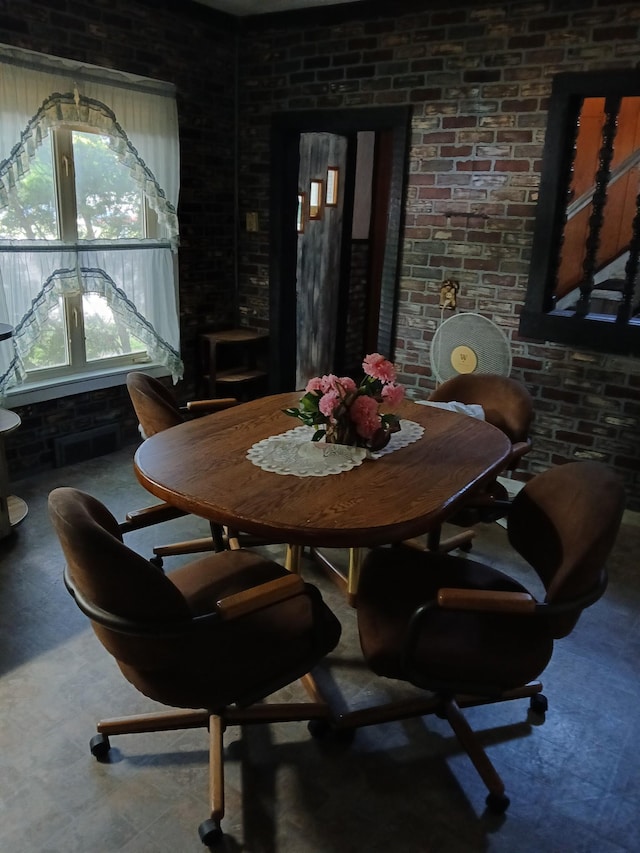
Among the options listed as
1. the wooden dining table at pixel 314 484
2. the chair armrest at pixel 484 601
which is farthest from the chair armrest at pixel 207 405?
the chair armrest at pixel 484 601

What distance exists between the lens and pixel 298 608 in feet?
6.05

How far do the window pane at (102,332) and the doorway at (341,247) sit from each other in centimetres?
105

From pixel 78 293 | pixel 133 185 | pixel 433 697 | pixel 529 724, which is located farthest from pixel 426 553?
pixel 133 185

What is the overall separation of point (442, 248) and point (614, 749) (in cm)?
272

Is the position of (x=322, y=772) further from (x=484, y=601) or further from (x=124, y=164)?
(x=124, y=164)

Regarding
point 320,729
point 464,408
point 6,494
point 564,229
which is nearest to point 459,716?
point 320,729

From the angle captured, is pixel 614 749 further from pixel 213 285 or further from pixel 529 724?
pixel 213 285

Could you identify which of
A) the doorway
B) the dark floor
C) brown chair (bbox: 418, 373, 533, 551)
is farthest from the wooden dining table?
the doorway

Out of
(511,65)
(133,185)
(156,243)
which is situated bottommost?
(156,243)

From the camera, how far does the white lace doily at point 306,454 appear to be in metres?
2.07

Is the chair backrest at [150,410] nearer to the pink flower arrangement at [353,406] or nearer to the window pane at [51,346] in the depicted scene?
the pink flower arrangement at [353,406]

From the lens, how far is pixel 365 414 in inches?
83.7

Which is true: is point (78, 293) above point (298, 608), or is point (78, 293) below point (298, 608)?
above

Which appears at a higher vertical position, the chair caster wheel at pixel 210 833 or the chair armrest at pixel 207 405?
the chair armrest at pixel 207 405
